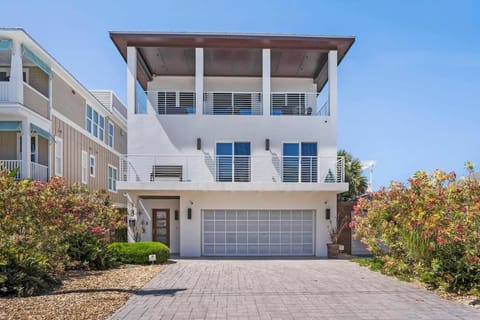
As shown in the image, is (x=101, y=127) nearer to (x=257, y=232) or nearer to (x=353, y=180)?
(x=257, y=232)

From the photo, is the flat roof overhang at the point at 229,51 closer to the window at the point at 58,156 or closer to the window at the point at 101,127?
the window at the point at 58,156

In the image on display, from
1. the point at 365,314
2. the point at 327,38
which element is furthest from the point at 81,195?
the point at 327,38

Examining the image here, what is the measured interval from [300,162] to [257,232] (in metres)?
3.62

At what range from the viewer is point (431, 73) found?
15.8m

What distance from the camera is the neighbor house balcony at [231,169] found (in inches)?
684

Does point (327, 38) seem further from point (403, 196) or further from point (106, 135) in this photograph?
point (106, 135)

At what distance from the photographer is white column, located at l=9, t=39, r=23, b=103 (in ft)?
50.5

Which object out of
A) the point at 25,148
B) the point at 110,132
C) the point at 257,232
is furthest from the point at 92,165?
the point at 257,232

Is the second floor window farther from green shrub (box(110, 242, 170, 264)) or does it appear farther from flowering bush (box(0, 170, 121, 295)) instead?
flowering bush (box(0, 170, 121, 295))

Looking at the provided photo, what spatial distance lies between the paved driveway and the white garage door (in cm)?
493

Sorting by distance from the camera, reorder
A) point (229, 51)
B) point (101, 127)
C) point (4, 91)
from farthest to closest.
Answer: point (101, 127) → point (229, 51) → point (4, 91)

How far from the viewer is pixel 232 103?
18703mm

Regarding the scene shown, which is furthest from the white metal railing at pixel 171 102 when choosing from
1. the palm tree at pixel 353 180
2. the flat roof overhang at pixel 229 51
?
the palm tree at pixel 353 180

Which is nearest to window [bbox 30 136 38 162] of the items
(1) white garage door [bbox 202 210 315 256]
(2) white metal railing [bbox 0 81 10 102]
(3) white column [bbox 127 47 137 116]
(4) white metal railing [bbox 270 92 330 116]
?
(2) white metal railing [bbox 0 81 10 102]
